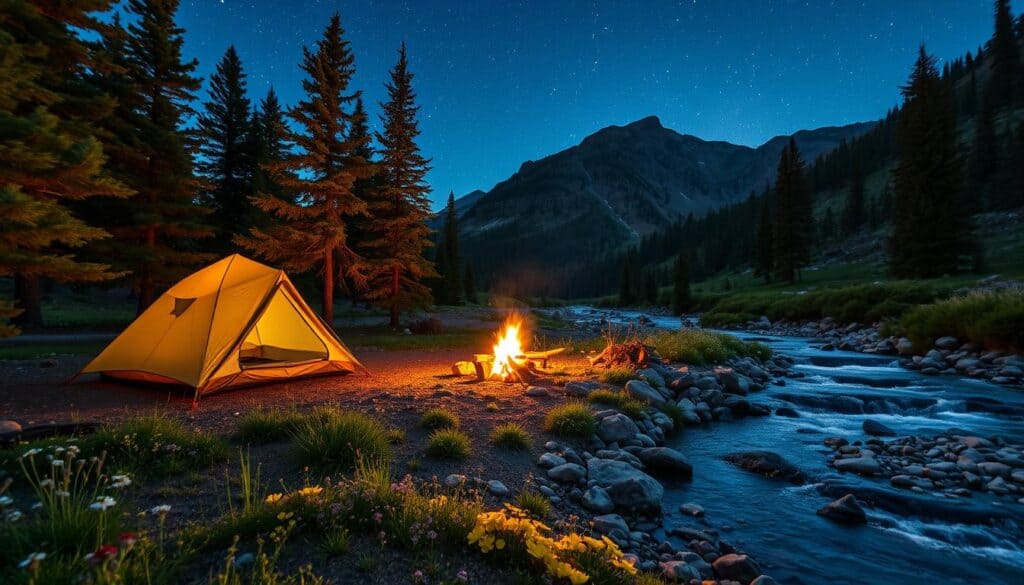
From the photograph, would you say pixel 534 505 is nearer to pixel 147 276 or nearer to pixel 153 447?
pixel 153 447

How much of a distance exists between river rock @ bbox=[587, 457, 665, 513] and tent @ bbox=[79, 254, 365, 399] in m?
7.22

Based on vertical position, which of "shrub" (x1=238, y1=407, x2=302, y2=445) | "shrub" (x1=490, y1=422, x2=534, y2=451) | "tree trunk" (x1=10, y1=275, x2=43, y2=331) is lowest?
"shrub" (x1=490, y1=422, x2=534, y2=451)

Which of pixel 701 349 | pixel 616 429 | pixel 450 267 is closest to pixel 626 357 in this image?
pixel 701 349

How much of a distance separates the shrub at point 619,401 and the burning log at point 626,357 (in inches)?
109

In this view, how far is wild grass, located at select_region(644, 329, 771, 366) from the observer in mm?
13750

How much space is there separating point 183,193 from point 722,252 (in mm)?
109716

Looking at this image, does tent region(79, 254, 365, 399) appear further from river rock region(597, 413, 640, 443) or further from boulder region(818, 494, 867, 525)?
boulder region(818, 494, 867, 525)

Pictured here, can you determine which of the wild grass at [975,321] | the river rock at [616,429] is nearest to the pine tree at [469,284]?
the wild grass at [975,321]

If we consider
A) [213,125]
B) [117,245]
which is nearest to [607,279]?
[213,125]

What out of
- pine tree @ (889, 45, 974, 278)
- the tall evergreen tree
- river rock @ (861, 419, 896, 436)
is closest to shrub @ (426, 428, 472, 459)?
river rock @ (861, 419, 896, 436)

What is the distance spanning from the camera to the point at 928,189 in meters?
33.4

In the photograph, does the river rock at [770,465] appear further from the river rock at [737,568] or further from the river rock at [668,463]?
the river rock at [737,568]

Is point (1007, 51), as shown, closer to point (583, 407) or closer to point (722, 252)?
point (722, 252)

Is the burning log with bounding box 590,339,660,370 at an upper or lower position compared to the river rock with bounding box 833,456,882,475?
upper
